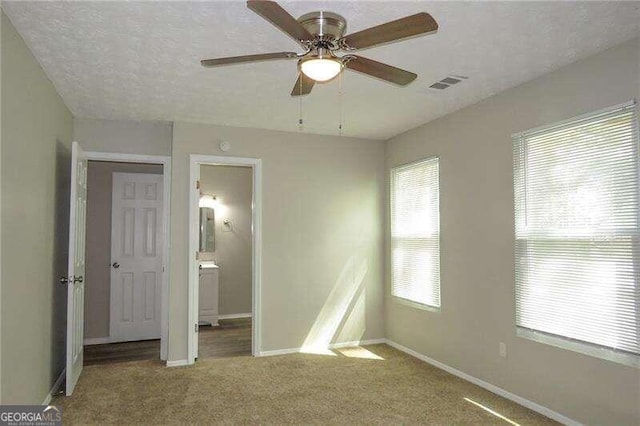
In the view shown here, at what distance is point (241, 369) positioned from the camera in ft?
14.0

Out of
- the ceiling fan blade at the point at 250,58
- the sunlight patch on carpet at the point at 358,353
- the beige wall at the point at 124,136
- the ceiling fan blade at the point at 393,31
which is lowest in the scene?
the sunlight patch on carpet at the point at 358,353

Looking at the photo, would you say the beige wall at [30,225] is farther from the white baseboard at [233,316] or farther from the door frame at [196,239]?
the white baseboard at [233,316]

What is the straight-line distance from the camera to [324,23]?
2141 mm

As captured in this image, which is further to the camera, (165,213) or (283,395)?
(165,213)

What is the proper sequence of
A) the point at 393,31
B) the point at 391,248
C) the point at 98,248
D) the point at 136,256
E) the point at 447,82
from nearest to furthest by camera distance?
the point at 393,31 < the point at 447,82 < the point at 391,248 < the point at 98,248 < the point at 136,256

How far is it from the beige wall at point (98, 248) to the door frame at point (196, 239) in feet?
4.56

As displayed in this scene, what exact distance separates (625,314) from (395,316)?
2717 mm

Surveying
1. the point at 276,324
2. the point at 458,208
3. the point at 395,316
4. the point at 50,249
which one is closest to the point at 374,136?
the point at 458,208

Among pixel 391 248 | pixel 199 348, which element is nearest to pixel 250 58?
pixel 391 248

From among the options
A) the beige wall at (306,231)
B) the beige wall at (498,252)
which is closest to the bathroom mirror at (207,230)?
the beige wall at (306,231)

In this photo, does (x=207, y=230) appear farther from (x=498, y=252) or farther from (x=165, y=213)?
(x=498, y=252)

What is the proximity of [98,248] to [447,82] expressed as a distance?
4606 millimetres

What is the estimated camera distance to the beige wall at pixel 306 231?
4555mm

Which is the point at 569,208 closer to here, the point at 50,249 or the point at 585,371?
the point at 585,371
